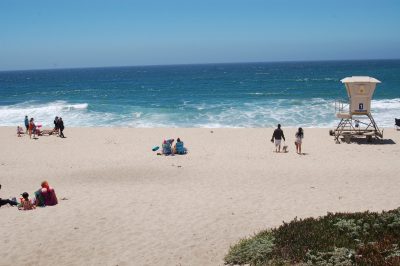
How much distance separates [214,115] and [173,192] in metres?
22.6

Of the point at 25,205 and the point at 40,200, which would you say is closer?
the point at 25,205

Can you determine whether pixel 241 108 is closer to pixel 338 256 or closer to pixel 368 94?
pixel 368 94

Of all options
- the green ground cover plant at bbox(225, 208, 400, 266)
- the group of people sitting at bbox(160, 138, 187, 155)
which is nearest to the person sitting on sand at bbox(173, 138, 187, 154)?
the group of people sitting at bbox(160, 138, 187, 155)

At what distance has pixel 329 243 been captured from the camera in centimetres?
728

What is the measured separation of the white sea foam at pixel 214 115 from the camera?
1227 inches

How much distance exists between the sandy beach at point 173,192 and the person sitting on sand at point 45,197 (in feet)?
1.05

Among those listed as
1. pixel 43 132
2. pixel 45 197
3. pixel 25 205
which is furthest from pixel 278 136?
pixel 43 132

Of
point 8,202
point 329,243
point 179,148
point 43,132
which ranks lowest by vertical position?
point 8,202

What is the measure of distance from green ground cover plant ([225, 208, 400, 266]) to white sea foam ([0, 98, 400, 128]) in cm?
2148

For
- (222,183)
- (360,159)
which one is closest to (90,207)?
(222,183)

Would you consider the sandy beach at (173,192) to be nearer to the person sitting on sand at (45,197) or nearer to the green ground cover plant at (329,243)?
the person sitting on sand at (45,197)

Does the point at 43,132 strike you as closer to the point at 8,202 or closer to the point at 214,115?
the point at 8,202

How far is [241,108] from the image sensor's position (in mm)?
38812

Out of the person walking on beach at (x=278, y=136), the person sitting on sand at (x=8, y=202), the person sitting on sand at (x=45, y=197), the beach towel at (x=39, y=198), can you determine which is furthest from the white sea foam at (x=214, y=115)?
the person sitting on sand at (x=8, y=202)
